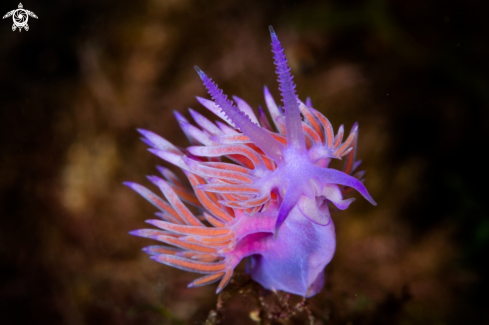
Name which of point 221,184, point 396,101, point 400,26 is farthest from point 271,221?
point 400,26

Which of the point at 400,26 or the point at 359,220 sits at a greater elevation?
the point at 400,26

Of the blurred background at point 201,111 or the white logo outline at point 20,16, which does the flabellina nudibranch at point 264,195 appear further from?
the white logo outline at point 20,16

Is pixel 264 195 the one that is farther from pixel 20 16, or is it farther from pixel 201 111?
pixel 20 16

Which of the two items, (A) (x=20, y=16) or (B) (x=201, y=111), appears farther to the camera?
(A) (x=20, y=16)

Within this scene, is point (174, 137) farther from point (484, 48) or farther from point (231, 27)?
point (484, 48)

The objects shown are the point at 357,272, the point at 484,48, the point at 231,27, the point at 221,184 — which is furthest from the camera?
the point at 231,27

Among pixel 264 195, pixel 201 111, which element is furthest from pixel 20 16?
pixel 264 195
